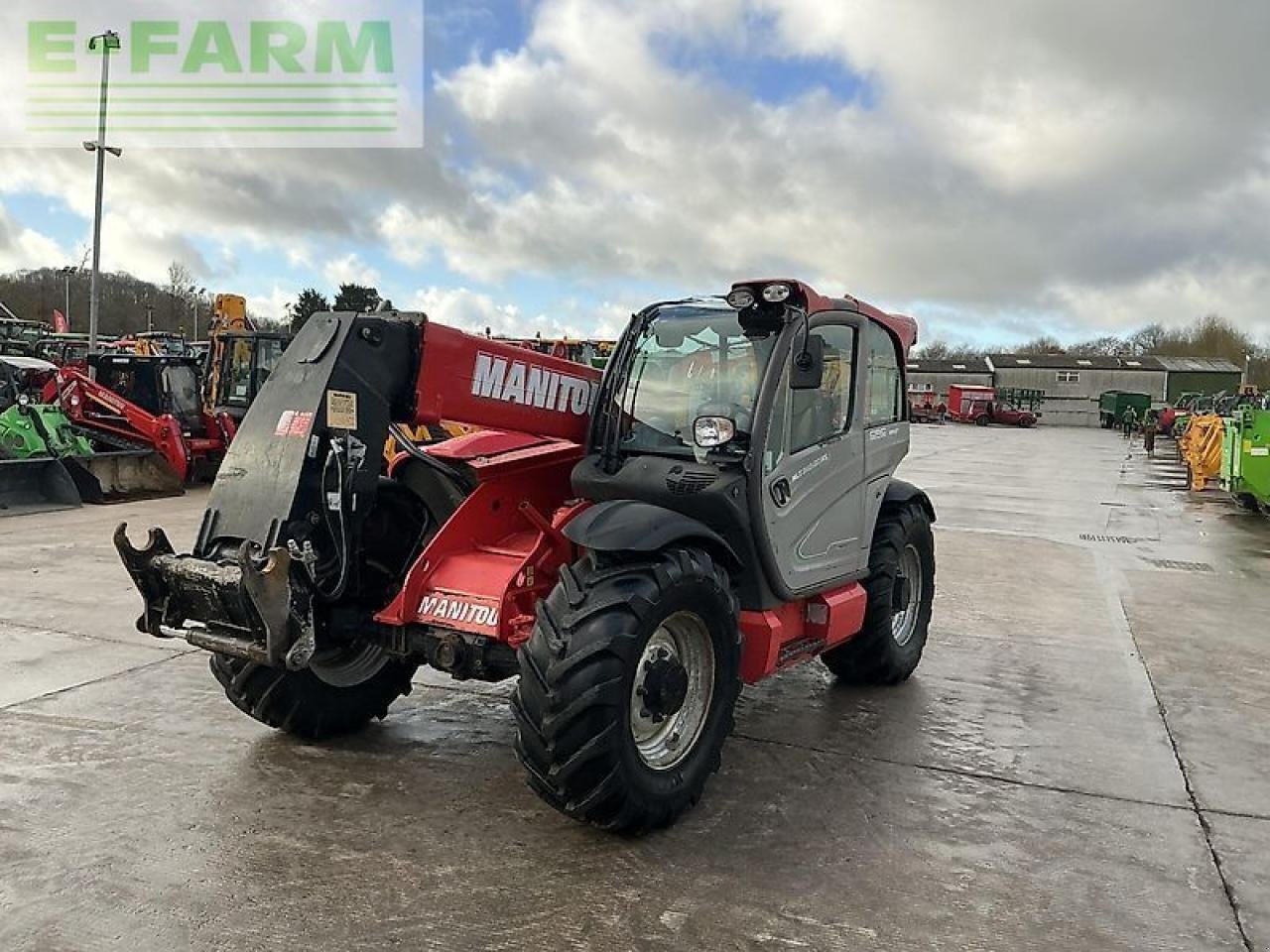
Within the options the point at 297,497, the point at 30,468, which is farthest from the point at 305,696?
the point at 30,468

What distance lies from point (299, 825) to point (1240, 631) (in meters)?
7.34

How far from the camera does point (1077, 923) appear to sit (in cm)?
344

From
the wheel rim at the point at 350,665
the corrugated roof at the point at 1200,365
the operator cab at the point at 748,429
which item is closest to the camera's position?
the operator cab at the point at 748,429

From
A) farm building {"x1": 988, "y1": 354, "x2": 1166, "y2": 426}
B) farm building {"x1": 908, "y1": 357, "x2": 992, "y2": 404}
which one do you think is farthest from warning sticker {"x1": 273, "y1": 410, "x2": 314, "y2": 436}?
farm building {"x1": 908, "y1": 357, "x2": 992, "y2": 404}

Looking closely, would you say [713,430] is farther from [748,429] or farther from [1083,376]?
[1083,376]

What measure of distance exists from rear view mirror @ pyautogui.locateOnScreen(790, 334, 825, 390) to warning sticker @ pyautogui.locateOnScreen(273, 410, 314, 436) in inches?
81.2

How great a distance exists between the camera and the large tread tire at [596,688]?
11.6ft

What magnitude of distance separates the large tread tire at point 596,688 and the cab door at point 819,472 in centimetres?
83

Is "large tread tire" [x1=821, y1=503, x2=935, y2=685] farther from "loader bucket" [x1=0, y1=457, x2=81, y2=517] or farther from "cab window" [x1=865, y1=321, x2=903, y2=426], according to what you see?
"loader bucket" [x1=0, y1=457, x2=81, y2=517]

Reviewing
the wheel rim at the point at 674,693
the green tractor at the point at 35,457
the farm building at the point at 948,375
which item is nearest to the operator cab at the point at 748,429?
the wheel rim at the point at 674,693

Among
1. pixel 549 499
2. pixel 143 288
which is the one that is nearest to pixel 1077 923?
pixel 549 499

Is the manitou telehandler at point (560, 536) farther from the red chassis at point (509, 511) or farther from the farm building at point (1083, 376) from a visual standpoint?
the farm building at point (1083, 376)

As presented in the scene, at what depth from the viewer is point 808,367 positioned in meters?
4.44

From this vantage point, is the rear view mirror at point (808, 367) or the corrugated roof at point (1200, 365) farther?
the corrugated roof at point (1200, 365)
